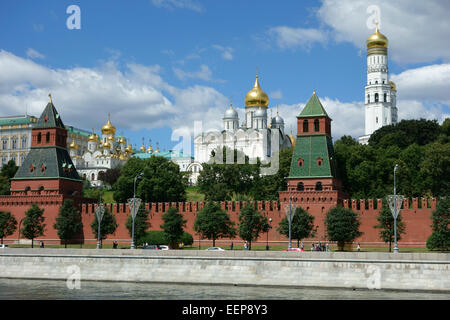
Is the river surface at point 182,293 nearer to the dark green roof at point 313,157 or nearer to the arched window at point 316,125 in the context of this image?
the dark green roof at point 313,157

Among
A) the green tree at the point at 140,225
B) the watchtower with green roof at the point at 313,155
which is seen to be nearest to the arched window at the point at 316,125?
the watchtower with green roof at the point at 313,155

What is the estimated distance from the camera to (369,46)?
119000mm

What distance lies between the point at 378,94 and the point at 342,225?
77296 millimetres

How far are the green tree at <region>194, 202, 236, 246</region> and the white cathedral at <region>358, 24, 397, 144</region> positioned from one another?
228ft

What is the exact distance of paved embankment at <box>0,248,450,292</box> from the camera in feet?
116

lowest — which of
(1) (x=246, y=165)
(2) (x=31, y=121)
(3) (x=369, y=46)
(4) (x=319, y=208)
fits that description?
(4) (x=319, y=208)

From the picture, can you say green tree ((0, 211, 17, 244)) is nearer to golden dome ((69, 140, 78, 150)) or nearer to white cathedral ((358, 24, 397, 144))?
white cathedral ((358, 24, 397, 144))

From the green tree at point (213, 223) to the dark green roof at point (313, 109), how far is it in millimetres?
12256

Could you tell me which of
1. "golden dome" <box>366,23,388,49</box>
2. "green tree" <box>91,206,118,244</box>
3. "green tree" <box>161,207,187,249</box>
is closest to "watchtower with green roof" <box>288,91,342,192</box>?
"green tree" <box>161,207,187,249</box>

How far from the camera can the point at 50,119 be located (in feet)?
215

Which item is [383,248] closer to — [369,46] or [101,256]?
[101,256]

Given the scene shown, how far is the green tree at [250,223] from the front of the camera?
53.6 m
